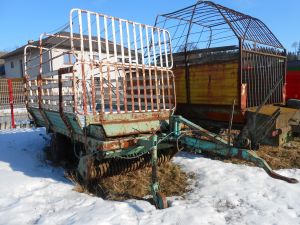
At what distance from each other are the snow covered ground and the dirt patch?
0.78 feet

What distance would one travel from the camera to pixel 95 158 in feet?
17.9

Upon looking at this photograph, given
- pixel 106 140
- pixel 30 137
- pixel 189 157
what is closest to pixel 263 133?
pixel 189 157

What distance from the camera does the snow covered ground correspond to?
432 centimetres

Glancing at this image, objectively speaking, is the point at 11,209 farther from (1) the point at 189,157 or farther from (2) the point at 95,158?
(1) the point at 189,157

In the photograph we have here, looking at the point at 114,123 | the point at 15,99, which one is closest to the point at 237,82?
the point at 114,123

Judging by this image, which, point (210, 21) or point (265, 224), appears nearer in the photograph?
point (265, 224)

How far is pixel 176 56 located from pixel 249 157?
13.9 feet

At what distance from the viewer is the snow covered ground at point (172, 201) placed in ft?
14.2

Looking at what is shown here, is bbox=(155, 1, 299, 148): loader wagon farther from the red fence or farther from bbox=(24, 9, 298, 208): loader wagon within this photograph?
the red fence

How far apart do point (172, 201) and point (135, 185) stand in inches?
37.3

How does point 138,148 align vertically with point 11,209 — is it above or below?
above

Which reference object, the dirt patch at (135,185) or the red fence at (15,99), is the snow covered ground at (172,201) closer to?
the dirt patch at (135,185)

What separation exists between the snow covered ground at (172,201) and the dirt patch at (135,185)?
24 cm

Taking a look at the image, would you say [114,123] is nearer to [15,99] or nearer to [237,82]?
[237,82]
